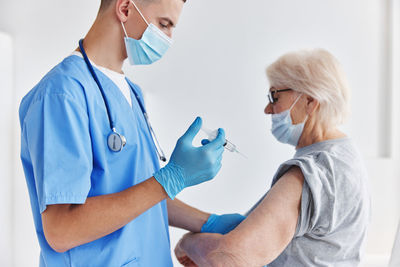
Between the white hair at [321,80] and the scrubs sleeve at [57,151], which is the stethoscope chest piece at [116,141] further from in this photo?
the white hair at [321,80]

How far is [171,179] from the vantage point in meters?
0.85

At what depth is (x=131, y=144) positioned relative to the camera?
100 centimetres

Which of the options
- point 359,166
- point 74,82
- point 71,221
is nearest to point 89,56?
point 74,82

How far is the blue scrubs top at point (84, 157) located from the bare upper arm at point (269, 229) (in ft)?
0.75

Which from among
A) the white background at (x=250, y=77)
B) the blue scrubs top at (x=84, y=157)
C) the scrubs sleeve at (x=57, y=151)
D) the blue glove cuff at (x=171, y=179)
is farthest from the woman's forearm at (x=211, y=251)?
the white background at (x=250, y=77)

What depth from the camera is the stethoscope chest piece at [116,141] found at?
0.91m

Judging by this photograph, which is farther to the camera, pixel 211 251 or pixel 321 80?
pixel 321 80

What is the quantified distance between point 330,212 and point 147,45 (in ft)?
2.47

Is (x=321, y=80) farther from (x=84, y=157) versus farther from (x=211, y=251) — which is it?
(x=84, y=157)

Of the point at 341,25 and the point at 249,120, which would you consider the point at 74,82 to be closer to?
the point at 249,120

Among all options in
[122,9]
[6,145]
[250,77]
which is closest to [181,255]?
[122,9]

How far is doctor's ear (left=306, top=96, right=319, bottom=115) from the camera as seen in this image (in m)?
1.40

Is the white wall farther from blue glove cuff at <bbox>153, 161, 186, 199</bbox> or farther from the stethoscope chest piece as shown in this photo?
blue glove cuff at <bbox>153, 161, 186, 199</bbox>

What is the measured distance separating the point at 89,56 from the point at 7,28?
4.50 ft
